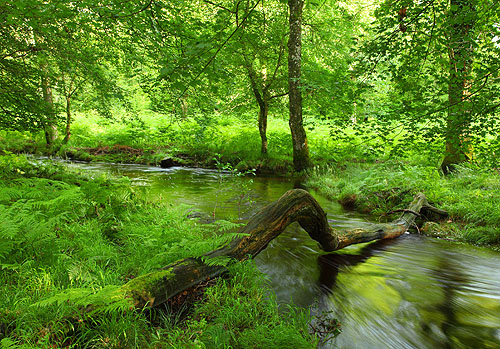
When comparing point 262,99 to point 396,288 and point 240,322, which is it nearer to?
point 396,288

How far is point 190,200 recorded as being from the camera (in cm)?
823

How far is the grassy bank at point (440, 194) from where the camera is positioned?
5.83 metres

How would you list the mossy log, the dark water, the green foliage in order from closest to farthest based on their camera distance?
the green foliage < the mossy log < the dark water

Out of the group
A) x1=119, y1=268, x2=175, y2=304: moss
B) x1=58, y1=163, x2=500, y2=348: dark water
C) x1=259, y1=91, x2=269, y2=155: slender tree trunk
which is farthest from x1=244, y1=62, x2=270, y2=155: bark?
x1=119, y1=268, x2=175, y2=304: moss

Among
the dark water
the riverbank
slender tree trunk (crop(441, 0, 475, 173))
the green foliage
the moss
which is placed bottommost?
the dark water

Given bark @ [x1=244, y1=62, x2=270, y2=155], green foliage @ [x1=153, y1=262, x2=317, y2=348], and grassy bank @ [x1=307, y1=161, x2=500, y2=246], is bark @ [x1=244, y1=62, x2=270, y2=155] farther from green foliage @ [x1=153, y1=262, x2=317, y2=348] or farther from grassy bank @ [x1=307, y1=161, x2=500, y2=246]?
green foliage @ [x1=153, y1=262, x2=317, y2=348]

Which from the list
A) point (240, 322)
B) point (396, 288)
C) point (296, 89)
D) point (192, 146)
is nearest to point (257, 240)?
point (240, 322)

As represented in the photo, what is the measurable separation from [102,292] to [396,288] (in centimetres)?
382

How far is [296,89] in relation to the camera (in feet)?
36.1

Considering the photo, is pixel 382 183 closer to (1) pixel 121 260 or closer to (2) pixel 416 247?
(2) pixel 416 247

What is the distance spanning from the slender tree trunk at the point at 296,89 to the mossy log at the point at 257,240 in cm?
629

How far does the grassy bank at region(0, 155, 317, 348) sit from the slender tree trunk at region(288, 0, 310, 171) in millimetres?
7758

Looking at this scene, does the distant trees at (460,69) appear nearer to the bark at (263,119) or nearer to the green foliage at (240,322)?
the green foliage at (240,322)

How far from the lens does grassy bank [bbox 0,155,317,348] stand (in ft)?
6.89
